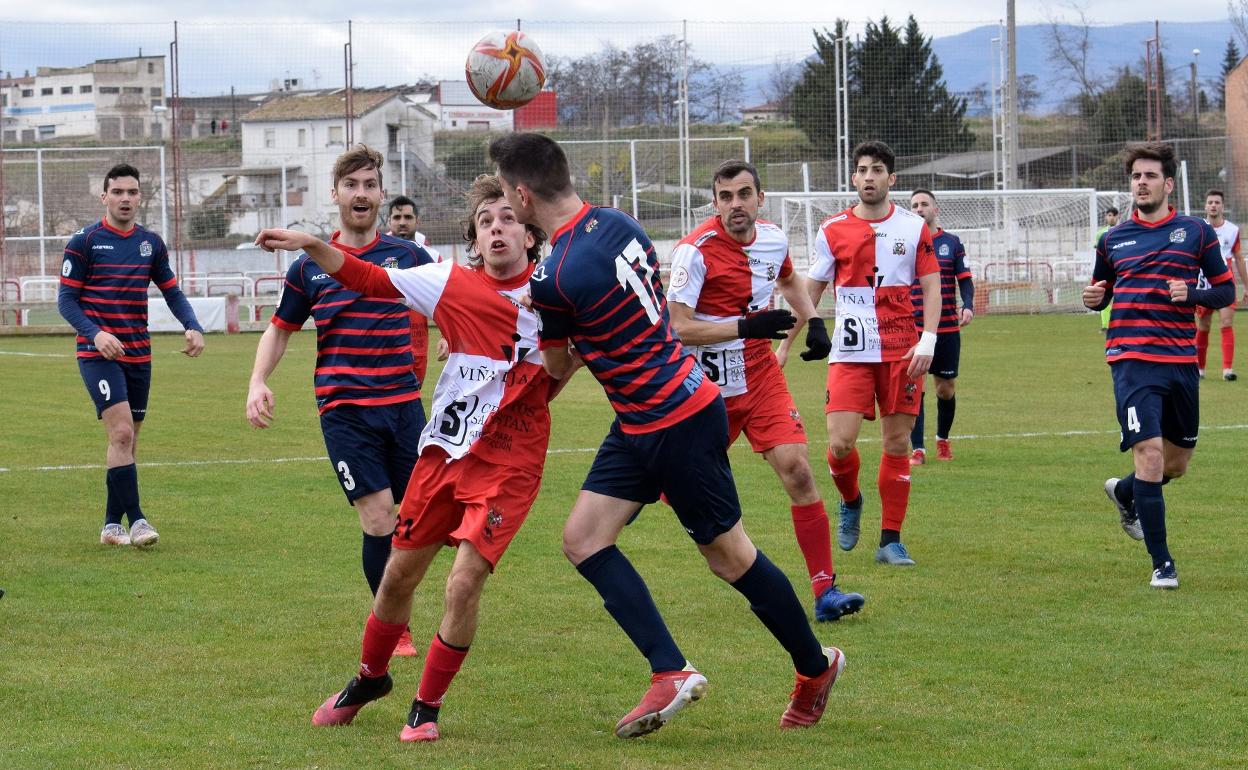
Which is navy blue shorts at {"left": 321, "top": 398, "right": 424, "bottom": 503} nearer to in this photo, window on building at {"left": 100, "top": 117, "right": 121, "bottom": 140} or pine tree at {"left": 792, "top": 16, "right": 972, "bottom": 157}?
pine tree at {"left": 792, "top": 16, "right": 972, "bottom": 157}

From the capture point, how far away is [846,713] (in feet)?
17.7

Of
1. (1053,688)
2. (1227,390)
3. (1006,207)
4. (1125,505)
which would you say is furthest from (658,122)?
(1053,688)

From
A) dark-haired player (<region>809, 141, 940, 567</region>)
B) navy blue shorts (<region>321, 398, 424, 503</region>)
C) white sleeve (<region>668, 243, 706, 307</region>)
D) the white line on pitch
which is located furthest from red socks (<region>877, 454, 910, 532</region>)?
the white line on pitch

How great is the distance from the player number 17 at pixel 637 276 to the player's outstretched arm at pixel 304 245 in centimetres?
97

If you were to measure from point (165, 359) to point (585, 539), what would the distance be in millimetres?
21454

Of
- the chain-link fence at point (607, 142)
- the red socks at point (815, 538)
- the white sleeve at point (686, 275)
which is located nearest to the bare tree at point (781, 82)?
the chain-link fence at point (607, 142)

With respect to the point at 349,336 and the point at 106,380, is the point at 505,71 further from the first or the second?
the point at 106,380

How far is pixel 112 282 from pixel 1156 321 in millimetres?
6253

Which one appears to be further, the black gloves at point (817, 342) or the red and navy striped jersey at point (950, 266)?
the red and navy striped jersey at point (950, 266)

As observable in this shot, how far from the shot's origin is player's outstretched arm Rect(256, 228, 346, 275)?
15.8 feet

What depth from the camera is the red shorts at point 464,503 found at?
5.10 metres

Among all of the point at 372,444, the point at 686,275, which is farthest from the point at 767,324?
the point at 372,444

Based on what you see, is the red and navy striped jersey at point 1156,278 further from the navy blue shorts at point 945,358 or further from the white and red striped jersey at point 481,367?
the navy blue shorts at point 945,358

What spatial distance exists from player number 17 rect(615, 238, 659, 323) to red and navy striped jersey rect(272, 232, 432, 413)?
1.79 m
